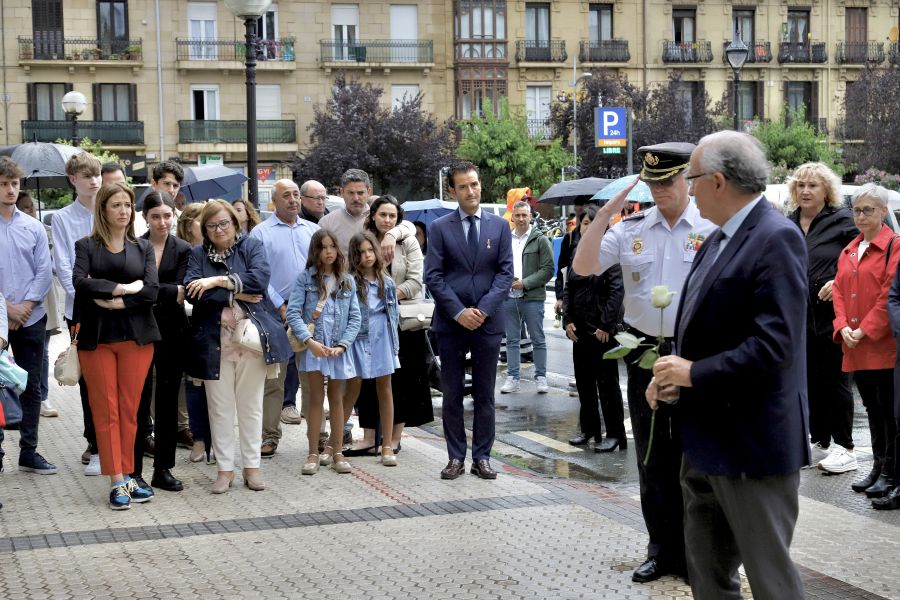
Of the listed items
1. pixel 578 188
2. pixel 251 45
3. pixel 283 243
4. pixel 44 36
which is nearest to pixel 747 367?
pixel 283 243

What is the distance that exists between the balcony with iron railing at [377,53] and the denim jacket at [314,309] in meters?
43.4

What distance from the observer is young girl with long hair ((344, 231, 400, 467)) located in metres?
8.60

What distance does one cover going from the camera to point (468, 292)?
8.25m

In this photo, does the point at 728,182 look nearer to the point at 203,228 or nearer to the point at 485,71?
the point at 203,228

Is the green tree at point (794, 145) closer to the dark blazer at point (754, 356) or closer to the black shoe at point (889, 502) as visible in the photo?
the black shoe at point (889, 502)

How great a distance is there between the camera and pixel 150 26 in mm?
49156

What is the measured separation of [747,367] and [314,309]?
4.94 meters

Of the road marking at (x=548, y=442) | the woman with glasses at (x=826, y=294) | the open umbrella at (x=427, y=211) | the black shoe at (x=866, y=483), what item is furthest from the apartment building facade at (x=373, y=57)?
the black shoe at (x=866, y=483)

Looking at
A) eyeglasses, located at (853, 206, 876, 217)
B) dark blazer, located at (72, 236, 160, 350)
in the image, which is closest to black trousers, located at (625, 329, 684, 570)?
eyeglasses, located at (853, 206, 876, 217)

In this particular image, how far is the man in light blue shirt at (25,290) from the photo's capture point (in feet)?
26.7

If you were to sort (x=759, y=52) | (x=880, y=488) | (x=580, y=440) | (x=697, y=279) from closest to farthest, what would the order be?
(x=697, y=279)
(x=880, y=488)
(x=580, y=440)
(x=759, y=52)

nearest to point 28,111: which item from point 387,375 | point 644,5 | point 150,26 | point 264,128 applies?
point 150,26

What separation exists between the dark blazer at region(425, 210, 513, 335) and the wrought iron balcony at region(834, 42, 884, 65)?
5264cm

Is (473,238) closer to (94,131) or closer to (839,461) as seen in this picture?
(839,461)
